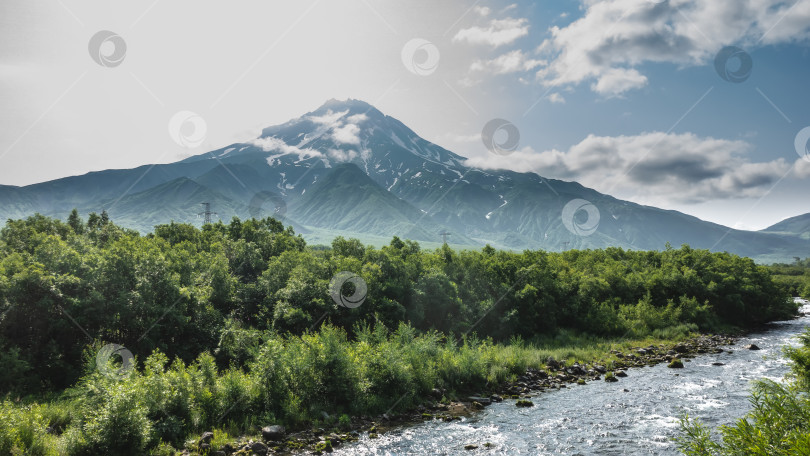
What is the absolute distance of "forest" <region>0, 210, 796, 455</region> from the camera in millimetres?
25875

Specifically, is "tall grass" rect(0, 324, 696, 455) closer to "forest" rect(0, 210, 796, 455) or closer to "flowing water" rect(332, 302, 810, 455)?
"forest" rect(0, 210, 796, 455)

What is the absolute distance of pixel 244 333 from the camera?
1535 inches

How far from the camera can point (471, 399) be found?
3441 cm

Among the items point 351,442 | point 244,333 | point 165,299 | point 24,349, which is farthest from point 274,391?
point 24,349

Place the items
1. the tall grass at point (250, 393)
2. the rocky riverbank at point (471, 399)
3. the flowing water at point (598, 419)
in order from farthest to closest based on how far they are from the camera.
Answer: the rocky riverbank at point (471, 399)
the flowing water at point (598, 419)
the tall grass at point (250, 393)

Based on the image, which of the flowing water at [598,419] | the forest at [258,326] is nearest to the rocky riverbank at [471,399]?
the flowing water at [598,419]

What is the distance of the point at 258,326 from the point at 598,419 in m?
35.5

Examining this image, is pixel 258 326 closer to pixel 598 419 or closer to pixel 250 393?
pixel 250 393

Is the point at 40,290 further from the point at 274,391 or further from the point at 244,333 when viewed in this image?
the point at 274,391

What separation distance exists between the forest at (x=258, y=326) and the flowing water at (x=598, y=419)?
5.69 m

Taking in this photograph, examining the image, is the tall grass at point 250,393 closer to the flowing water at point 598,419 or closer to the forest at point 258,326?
the forest at point 258,326

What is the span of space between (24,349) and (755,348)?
265 ft

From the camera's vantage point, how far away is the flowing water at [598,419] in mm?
24719

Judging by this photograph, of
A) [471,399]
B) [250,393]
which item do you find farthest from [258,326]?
[471,399]
